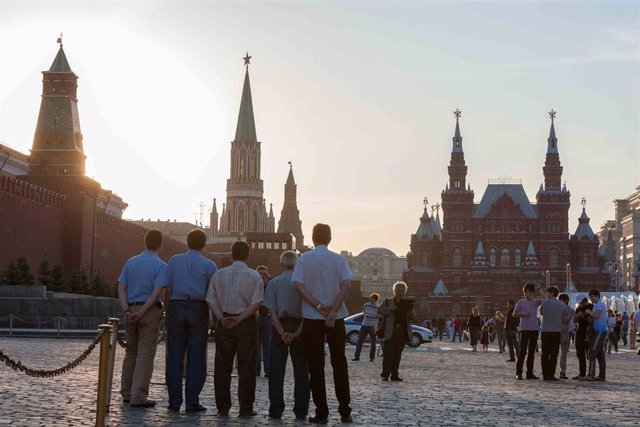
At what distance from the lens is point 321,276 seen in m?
9.81

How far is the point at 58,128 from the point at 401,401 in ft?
197

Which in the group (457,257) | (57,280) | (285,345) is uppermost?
(457,257)

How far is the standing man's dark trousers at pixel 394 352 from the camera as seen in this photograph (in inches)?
622

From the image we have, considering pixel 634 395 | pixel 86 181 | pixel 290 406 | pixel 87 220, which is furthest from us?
pixel 86 181

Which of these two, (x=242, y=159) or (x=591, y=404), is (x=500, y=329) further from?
(x=242, y=159)

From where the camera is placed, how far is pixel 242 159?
129500mm

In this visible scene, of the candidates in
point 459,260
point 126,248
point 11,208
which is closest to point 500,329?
point 11,208

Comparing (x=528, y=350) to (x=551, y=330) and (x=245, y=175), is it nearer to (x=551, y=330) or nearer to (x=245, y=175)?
(x=551, y=330)

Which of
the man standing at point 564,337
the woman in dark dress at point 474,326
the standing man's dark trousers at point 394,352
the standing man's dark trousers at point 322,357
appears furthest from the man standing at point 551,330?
the woman in dark dress at point 474,326

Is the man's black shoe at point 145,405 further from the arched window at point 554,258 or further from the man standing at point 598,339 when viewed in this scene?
the arched window at point 554,258

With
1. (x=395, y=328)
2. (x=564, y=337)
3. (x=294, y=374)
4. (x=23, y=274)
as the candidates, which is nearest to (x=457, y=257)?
(x=23, y=274)

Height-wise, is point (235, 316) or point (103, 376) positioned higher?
point (235, 316)

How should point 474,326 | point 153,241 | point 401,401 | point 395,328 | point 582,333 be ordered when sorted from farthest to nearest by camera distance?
point 474,326
point 582,333
point 395,328
point 401,401
point 153,241

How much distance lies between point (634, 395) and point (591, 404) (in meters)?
1.89
